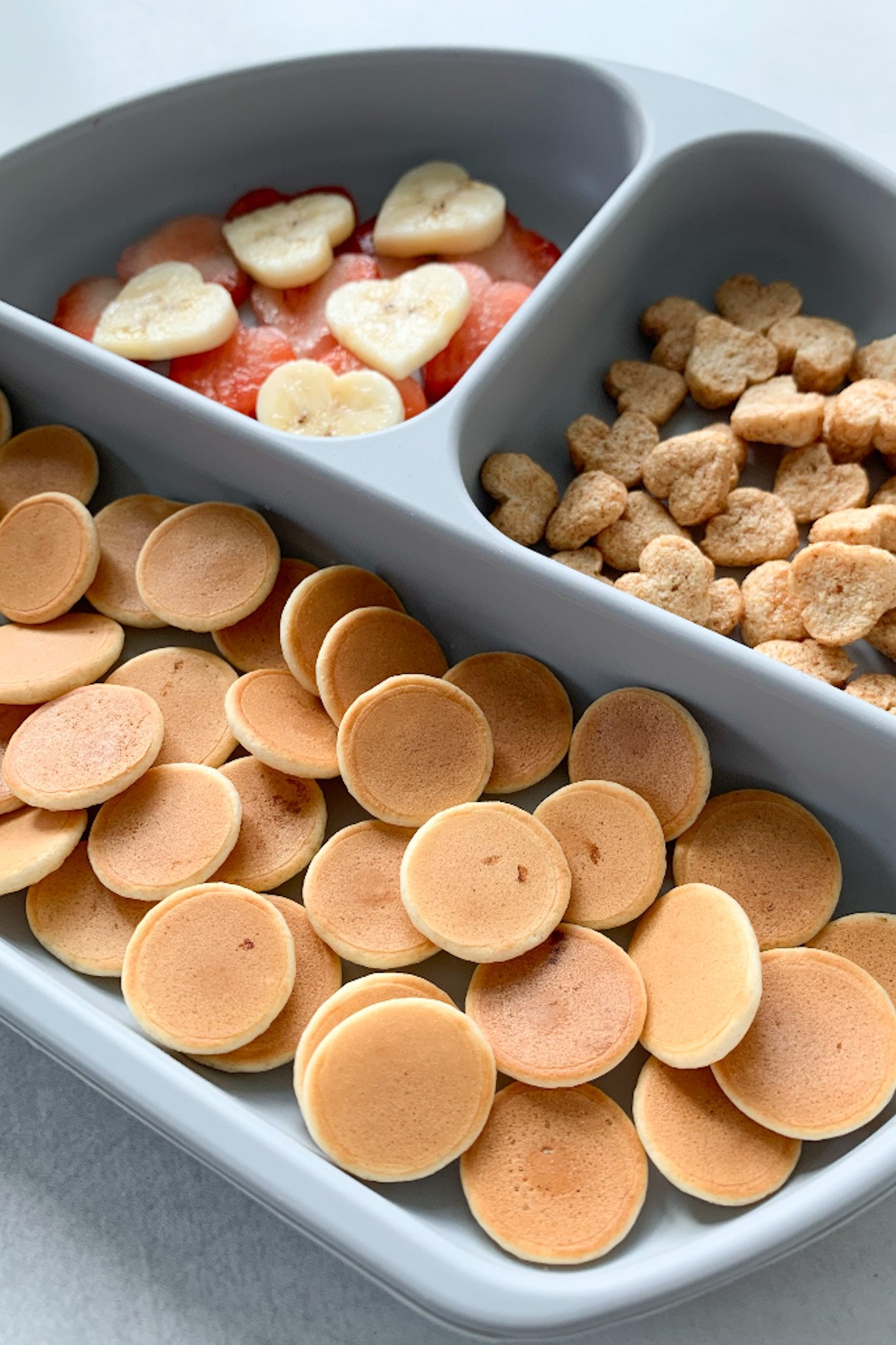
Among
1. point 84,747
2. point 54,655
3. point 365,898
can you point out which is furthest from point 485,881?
point 54,655

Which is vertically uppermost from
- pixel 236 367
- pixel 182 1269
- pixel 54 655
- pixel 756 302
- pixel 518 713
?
pixel 756 302

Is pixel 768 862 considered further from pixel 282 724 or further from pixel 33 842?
pixel 33 842

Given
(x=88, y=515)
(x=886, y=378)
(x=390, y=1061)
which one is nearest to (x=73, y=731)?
(x=88, y=515)

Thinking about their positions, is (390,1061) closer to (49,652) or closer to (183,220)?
(49,652)

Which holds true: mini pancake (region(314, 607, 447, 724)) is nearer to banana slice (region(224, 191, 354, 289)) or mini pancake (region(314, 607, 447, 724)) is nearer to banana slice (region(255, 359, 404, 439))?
banana slice (region(255, 359, 404, 439))

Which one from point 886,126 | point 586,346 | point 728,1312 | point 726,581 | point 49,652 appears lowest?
point 728,1312

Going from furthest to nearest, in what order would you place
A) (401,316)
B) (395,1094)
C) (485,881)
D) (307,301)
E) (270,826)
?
(307,301) → (401,316) → (270,826) → (485,881) → (395,1094)

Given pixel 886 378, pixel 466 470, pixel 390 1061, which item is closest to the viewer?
pixel 390 1061

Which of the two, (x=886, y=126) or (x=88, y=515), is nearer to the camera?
(x=88, y=515)
